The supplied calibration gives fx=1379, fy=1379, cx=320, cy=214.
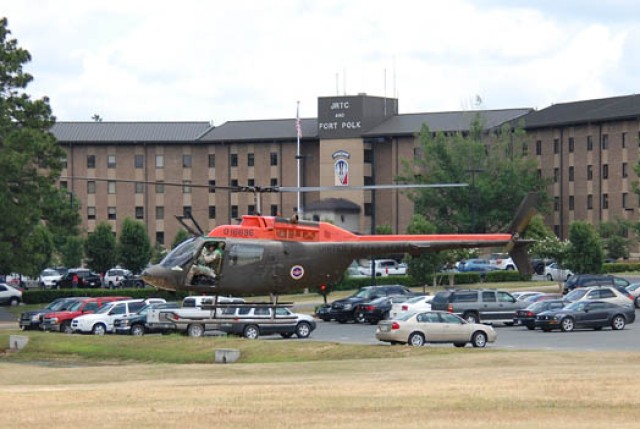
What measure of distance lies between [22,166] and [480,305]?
91.8 feet

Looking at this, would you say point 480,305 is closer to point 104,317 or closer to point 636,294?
point 636,294

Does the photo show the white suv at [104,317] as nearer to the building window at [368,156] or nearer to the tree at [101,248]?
the tree at [101,248]

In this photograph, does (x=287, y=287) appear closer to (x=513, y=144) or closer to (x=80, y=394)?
(x=80, y=394)

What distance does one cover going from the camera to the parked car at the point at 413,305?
57.5 metres

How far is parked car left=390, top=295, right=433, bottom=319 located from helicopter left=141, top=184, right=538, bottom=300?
1790 cm

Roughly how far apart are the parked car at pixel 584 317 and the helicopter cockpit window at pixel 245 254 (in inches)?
713

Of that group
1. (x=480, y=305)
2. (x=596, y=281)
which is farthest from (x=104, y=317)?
(x=596, y=281)

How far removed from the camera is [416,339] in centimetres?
4497

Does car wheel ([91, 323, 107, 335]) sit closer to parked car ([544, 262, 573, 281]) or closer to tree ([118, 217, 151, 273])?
tree ([118, 217, 151, 273])

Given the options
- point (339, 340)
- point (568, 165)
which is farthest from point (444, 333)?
point (568, 165)

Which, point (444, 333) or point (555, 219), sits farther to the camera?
point (555, 219)

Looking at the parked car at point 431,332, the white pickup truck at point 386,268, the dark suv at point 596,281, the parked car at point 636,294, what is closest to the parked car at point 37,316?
the parked car at point 431,332

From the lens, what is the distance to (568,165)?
364ft

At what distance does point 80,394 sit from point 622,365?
14.4 metres
